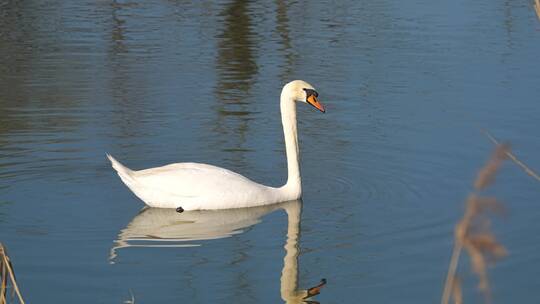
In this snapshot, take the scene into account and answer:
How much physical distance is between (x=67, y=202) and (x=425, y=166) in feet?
9.71

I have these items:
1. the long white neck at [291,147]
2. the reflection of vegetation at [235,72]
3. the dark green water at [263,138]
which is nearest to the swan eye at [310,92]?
the long white neck at [291,147]

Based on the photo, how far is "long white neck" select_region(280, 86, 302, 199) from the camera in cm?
824

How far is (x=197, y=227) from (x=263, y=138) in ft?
7.82

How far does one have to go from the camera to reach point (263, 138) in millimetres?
9875

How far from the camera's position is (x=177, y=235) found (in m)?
Answer: 7.41

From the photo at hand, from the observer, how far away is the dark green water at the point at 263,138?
261 inches

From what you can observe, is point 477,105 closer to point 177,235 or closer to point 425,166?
point 425,166

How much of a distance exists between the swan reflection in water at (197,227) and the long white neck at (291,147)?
128 millimetres

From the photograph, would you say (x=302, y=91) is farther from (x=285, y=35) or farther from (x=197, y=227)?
(x=285, y=35)

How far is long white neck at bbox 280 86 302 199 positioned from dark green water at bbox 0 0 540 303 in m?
0.19

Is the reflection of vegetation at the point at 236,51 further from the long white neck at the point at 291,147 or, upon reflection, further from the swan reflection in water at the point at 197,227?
the swan reflection in water at the point at 197,227

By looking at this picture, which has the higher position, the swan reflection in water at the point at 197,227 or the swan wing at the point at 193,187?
the swan wing at the point at 193,187

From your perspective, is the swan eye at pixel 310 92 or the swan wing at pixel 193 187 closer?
the swan wing at pixel 193 187

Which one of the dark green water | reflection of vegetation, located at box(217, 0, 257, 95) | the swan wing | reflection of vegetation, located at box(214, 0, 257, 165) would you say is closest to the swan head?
the dark green water
